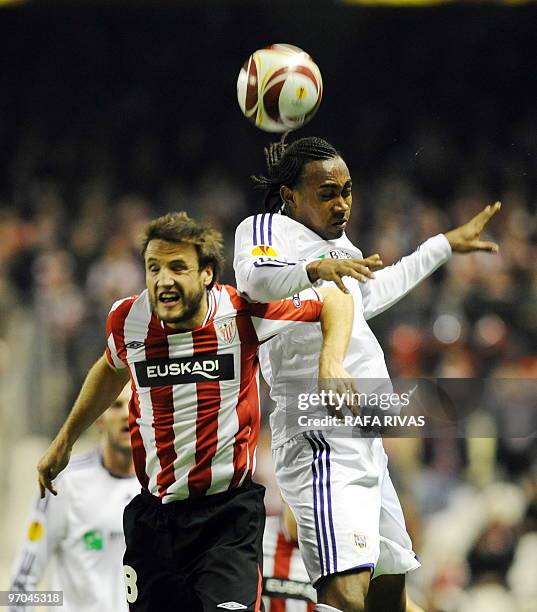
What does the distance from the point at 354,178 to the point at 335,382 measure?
8948 mm

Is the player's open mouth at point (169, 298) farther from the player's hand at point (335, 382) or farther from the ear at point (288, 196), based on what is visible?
the ear at point (288, 196)

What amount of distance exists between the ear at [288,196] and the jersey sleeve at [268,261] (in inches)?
6.2

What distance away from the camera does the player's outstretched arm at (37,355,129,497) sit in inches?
181

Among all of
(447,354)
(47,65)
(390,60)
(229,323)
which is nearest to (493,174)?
(447,354)

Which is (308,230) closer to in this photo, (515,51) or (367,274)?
(367,274)

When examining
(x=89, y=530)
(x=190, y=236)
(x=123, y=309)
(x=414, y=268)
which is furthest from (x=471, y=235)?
(x=89, y=530)

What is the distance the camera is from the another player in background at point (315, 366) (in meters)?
4.32

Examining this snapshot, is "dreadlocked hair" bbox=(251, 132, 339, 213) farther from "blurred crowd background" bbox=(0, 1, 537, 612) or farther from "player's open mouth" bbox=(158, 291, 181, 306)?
"blurred crowd background" bbox=(0, 1, 537, 612)

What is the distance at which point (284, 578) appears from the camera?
17.0 ft

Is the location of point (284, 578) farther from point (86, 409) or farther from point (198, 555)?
point (86, 409)

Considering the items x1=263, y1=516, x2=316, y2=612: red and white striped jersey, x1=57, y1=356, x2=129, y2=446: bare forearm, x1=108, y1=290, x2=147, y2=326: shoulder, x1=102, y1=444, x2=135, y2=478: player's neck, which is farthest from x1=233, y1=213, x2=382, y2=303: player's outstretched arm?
x1=102, y1=444, x2=135, y2=478: player's neck

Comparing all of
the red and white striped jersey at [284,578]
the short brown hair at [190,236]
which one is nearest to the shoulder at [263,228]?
the short brown hair at [190,236]

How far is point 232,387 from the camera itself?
4.27m

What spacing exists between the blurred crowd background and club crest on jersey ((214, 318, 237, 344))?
9.77ft
